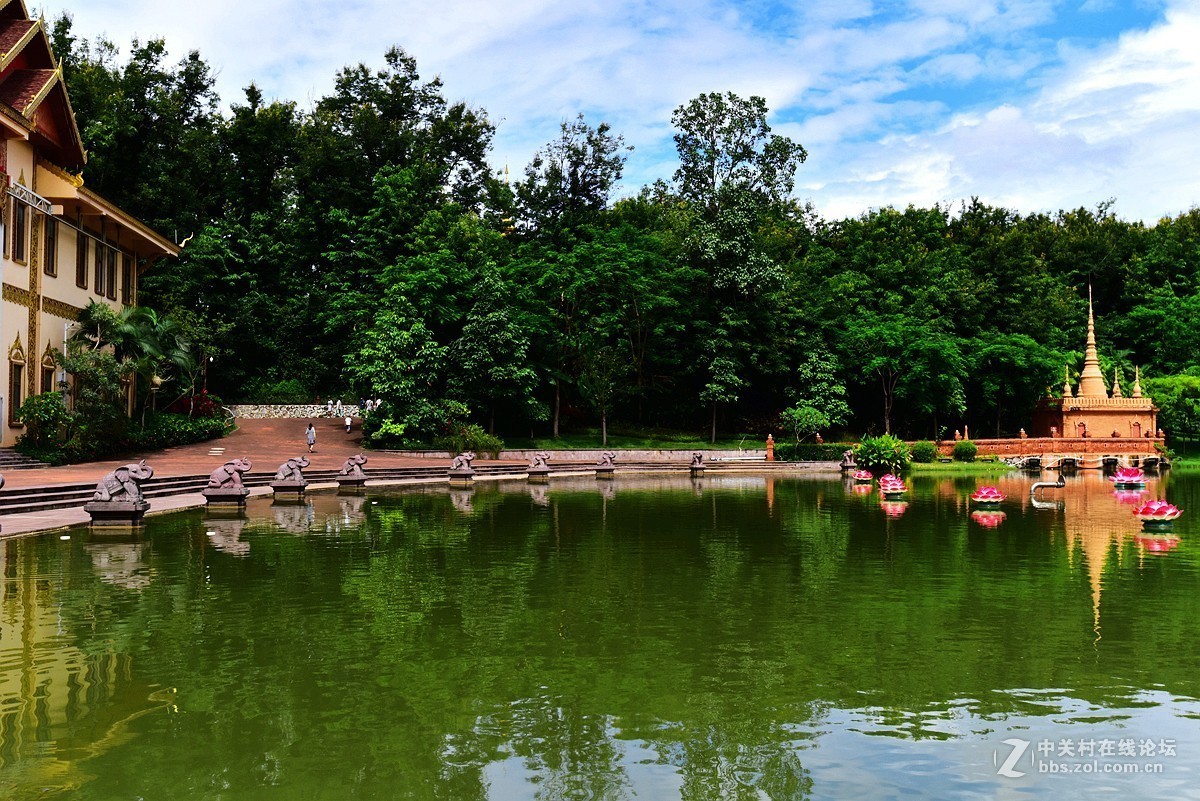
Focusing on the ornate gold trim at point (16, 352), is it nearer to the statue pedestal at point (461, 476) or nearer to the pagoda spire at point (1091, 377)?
the statue pedestal at point (461, 476)

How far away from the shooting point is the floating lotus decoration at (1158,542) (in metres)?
15.4

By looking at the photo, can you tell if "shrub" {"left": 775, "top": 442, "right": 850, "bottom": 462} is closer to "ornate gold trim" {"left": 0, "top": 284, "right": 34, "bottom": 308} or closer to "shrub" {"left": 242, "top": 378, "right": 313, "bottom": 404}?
"shrub" {"left": 242, "top": 378, "right": 313, "bottom": 404}

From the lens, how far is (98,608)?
9945mm

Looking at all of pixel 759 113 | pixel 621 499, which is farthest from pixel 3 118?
pixel 759 113

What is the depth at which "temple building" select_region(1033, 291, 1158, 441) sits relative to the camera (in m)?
52.2

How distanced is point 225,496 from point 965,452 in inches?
1460

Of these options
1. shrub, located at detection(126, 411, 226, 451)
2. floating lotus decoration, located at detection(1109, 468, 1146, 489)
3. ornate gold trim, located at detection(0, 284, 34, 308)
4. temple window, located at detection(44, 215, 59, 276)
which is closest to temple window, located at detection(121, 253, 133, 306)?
shrub, located at detection(126, 411, 226, 451)

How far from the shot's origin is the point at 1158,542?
53.6ft

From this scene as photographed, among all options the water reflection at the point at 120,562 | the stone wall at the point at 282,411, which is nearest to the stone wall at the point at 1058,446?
the stone wall at the point at 282,411

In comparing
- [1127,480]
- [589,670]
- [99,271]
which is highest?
[99,271]

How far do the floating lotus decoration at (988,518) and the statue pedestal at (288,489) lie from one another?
1650cm

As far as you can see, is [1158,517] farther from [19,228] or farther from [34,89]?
[34,89]

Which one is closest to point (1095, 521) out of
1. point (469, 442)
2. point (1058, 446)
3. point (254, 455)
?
point (469, 442)

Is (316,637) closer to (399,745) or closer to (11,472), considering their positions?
(399,745)
